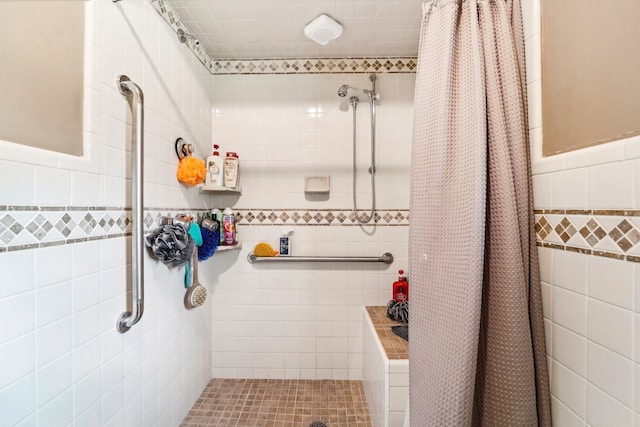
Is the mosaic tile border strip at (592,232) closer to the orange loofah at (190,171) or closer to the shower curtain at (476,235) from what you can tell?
the shower curtain at (476,235)

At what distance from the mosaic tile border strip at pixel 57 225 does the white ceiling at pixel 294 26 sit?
110 cm

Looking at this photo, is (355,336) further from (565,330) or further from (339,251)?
(565,330)

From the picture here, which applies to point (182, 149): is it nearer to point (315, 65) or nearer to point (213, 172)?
point (213, 172)

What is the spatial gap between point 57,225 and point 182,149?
706 millimetres

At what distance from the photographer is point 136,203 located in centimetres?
93

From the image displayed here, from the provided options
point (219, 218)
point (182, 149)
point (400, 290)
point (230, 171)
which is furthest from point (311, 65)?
point (400, 290)

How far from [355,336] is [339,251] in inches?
22.2

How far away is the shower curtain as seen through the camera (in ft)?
2.18

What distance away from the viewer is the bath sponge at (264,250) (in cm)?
172

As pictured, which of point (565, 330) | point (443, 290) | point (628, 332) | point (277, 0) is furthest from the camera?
point (277, 0)

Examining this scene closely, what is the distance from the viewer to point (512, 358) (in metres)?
0.66

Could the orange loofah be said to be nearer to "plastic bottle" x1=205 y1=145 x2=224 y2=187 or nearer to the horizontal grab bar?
"plastic bottle" x1=205 y1=145 x2=224 y2=187

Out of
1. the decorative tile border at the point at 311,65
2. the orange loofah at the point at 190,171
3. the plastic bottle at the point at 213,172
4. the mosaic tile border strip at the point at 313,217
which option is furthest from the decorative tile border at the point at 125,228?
the decorative tile border at the point at 311,65

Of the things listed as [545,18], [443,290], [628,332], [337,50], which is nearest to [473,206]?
[443,290]
